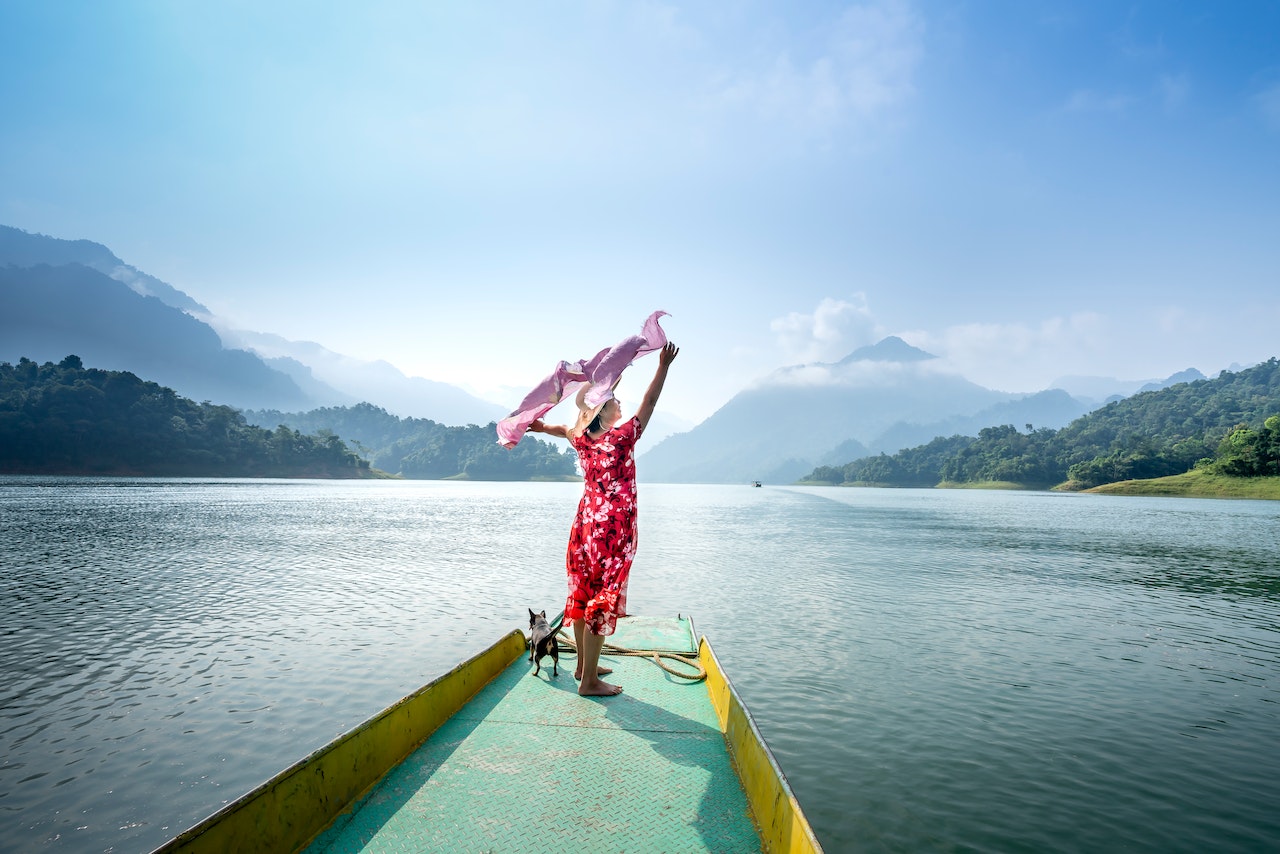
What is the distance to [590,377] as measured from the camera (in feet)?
17.3

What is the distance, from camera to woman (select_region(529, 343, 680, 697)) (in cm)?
528

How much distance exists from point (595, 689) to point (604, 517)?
1.59 metres

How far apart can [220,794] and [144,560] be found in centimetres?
1789

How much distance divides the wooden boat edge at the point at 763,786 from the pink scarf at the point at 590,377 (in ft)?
8.39

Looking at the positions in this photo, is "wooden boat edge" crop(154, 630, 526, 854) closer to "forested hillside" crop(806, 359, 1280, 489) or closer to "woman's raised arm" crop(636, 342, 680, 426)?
"woman's raised arm" crop(636, 342, 680, 426)

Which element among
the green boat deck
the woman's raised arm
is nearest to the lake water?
the green boat deck

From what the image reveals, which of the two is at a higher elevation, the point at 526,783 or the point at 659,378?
the point at 659,378

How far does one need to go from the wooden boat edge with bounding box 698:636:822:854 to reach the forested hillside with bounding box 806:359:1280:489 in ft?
373

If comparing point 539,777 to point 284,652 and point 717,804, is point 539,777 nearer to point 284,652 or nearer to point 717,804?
point 717,804

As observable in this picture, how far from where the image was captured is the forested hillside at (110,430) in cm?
8731

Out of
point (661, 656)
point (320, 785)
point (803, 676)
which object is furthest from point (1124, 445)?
point (320, 785)

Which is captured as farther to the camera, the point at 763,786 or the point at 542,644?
the point at 542,644

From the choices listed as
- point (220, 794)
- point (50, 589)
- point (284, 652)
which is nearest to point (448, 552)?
point (50, 589)

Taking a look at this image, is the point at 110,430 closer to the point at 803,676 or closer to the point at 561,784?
the point at 803,676
